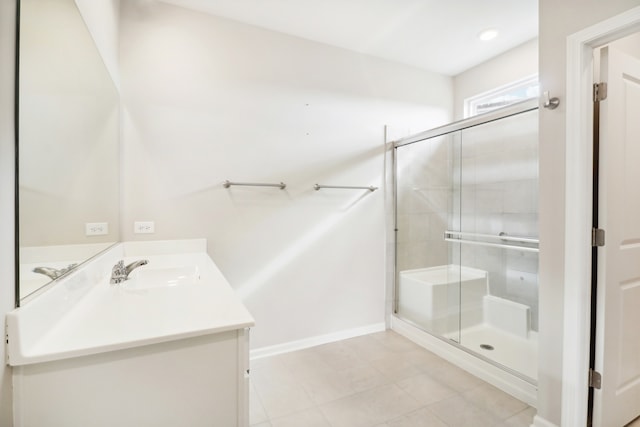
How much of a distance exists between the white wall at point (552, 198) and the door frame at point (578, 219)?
32 mm

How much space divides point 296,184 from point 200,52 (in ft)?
4.02

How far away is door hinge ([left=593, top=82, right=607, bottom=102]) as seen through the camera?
4.85ft

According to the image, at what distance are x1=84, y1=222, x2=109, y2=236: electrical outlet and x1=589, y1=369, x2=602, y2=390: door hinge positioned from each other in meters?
2.59

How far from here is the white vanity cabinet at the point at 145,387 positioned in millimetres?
813

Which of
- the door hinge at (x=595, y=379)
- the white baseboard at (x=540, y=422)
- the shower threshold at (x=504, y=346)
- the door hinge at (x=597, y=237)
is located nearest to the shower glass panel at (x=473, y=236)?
the shower threshold at (x=504, y=346)

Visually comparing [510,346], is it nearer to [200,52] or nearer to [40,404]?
[40,404]

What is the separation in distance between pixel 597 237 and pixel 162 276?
7.60ft

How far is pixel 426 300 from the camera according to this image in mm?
2760

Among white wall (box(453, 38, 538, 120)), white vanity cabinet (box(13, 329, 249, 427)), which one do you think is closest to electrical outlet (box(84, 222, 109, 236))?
white vanity cabinet (box(13, 329, 249, 427))

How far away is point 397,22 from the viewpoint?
242 cm

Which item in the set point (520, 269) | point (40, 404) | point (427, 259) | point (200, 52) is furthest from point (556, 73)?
point (40, 404)

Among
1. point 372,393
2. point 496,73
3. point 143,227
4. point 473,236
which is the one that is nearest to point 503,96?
point 496,73

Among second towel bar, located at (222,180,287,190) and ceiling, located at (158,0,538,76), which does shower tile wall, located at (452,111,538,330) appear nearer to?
ceiling, located at (158,0,538,76)

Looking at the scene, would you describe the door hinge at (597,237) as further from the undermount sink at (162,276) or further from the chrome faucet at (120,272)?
the chrome faucet at (120,272)
